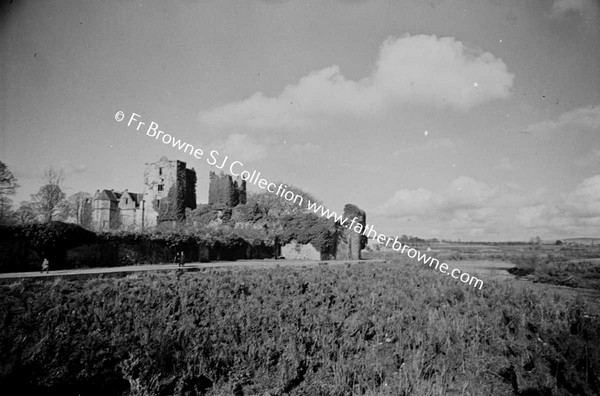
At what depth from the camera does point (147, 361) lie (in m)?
5.36

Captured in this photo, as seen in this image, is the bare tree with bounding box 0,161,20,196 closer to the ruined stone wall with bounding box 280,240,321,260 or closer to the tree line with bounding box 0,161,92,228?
the tree line with bounding box 0,161,92,228

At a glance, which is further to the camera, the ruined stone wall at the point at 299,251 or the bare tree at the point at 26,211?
the bare tree at the point at 26,211

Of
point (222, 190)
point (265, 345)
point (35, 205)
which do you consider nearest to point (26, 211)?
point (35, 205)

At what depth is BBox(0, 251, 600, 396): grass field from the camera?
5086 millimetres

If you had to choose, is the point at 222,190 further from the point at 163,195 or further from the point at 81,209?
the point at 81,209

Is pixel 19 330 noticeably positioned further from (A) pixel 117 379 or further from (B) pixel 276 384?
(B) pixel 276 384

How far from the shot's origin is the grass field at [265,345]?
16.7 ft

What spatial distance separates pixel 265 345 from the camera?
6.25 metres

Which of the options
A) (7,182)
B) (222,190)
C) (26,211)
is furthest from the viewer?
(222,190)

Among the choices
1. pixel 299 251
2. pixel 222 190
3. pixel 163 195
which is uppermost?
pixel 222 190

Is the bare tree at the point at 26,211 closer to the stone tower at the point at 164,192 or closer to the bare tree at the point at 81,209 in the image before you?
the bare tree at the point at 81,209

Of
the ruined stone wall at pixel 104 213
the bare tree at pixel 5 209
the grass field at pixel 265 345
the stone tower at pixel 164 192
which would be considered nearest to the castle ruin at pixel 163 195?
the stone tower at pixel 164 192

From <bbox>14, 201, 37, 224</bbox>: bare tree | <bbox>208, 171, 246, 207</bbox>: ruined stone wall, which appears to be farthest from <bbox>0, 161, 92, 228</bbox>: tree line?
<bbox>208, 171, 246, 207</bbox>: ruined stone wall

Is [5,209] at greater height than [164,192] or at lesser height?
lesser
